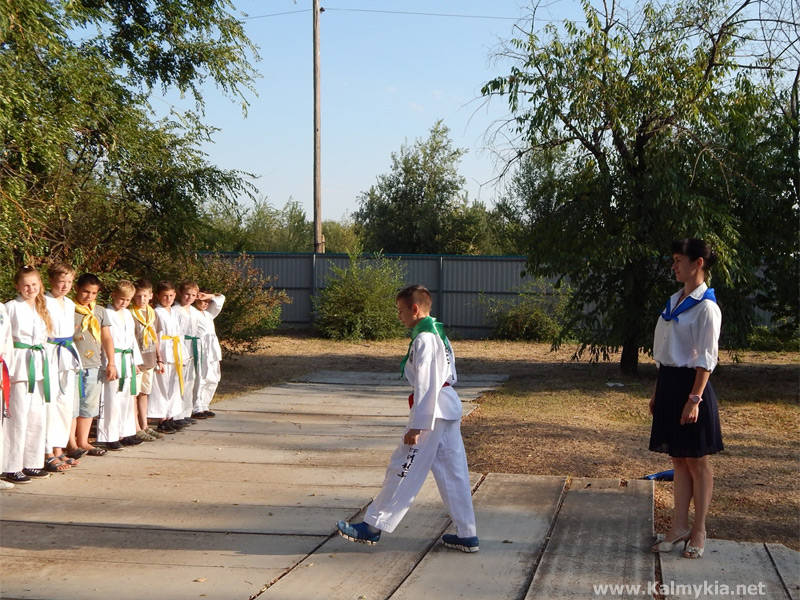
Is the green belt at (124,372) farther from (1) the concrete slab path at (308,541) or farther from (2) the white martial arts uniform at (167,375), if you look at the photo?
(2) the white martial arts uniform at (167,375)

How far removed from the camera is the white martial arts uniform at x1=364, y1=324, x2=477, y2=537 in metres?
5.27

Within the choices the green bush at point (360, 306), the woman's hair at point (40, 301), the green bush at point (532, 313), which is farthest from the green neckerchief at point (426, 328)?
the green bush at point (532, 313)

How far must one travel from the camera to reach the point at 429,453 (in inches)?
212

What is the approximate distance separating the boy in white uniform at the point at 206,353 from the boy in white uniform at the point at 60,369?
105 inches

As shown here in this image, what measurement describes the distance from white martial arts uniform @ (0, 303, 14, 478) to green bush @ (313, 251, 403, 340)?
15940 millimetres

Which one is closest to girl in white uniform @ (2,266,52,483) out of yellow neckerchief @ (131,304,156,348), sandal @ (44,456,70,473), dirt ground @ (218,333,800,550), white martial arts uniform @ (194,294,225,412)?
sandal @ (44,456,70,473)

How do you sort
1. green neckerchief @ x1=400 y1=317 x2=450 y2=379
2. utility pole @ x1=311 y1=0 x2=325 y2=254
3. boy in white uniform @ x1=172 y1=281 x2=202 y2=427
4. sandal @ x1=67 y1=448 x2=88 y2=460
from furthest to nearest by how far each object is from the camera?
utility pole @ x1=311 y1=0 x2=325 y2=254
boy in white uniform @ x1=172 y1=281 x2=202 y2=427
sandal @ x1=67 y1=448 x2=88 y2=460
green neckerchief @ x1=400 y1=317 x2=450 y2=379

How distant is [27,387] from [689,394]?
520 centimetres

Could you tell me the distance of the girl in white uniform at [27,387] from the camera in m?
7.11

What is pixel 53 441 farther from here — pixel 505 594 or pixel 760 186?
pixel 760 186

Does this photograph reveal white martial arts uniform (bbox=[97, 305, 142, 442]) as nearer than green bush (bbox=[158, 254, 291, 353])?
Yes

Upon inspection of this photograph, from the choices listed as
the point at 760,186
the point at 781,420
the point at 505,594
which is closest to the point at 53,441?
the point at 505,594

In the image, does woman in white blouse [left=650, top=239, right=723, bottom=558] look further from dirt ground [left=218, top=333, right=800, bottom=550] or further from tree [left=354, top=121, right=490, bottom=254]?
tree [left=354, top=121, right=490, bottom=254]

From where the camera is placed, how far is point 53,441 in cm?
756
